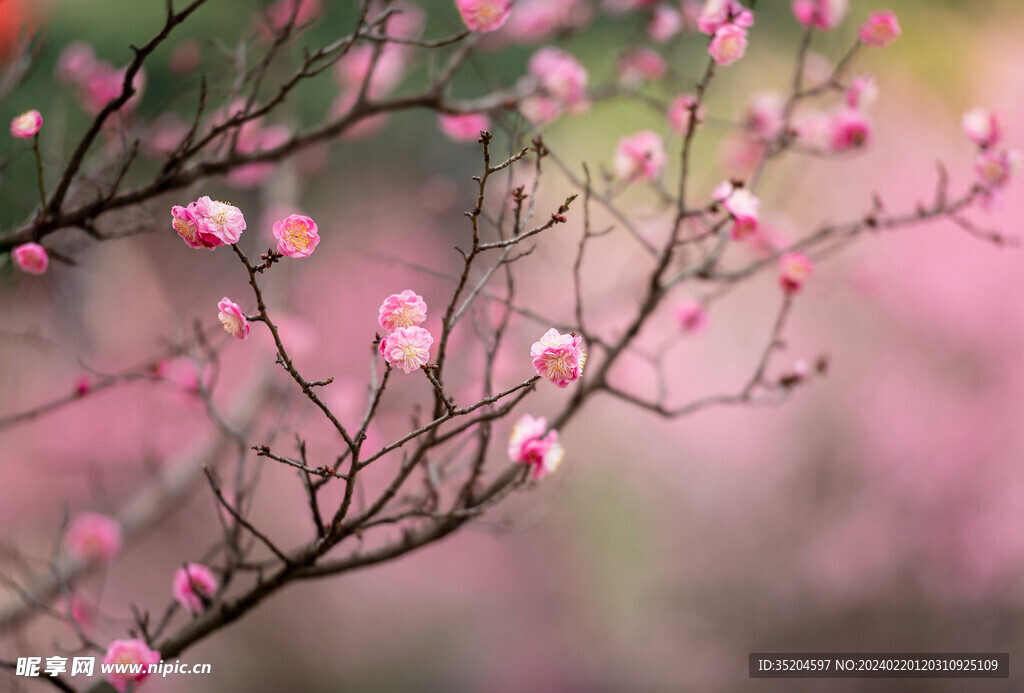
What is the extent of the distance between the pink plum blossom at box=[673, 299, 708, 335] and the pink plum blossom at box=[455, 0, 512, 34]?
61cm

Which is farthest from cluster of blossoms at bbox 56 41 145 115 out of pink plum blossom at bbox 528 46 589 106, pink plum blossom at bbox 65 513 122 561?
pink plum blossom at bbox 65 513 122 561

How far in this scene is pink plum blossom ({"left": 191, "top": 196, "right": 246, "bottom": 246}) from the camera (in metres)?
0.59

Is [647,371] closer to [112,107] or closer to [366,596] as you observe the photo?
[366,596]

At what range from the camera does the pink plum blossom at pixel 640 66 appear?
57.7 inches

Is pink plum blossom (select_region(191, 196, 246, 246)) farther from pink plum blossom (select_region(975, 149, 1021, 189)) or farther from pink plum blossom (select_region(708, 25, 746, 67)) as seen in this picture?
pink plum blossom (select_region(975, 149, 1021, 189))

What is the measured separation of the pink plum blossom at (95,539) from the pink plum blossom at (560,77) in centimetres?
120

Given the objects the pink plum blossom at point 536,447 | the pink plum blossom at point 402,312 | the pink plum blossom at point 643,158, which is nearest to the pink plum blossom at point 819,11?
the pink plum blossom at point 643,158

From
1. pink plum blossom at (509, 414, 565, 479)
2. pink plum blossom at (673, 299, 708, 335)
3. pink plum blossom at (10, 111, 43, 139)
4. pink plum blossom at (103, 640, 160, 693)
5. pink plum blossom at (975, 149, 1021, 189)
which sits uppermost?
pink plum blossom at (975, 149, 1021, 189)

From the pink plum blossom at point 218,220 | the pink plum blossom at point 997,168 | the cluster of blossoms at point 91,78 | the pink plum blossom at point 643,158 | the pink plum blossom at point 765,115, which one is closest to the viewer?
the pink plum blossom at point 218,220

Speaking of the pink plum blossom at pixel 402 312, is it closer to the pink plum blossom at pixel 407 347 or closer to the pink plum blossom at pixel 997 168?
the pink plum blossom at pixel 407 347

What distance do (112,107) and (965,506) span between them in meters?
2.76

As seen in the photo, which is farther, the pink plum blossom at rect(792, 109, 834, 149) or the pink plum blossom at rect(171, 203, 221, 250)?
the pink plum blossom at rect(792, 109, 834, 149)

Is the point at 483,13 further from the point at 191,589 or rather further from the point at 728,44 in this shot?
the point at 191,589

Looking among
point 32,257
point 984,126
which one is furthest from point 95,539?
point 984,126
